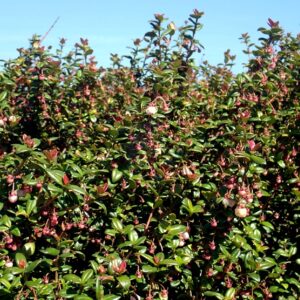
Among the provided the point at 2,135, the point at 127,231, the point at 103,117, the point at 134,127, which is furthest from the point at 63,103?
the point at 127,231

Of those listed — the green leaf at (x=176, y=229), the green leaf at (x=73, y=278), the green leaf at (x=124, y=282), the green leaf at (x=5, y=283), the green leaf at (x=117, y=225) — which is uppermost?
the green leaf at (x=176, y=229)

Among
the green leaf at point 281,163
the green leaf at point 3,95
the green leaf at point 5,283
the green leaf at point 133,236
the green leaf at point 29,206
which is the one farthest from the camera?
the green leaf at point 3,95

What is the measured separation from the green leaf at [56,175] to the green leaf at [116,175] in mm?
305

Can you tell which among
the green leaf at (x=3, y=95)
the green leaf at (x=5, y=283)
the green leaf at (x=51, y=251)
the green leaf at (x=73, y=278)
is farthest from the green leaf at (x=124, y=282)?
the green leaf at (x=3, y=95)

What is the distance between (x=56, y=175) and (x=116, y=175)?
1.16 feet

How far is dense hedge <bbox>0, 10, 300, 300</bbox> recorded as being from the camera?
218cm

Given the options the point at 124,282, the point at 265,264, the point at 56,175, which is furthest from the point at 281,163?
the point at 56,175

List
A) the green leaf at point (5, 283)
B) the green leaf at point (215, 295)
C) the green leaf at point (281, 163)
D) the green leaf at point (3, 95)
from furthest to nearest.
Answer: the green leaf at point (3, 95), the green leaf at point (281, 163), the green leaf at point (215, 295), the green leaf at point (5, 283)

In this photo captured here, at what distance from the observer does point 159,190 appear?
243cm

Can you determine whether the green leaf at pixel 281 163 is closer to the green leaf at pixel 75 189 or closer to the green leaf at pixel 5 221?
the green leaf at pixel 75 189

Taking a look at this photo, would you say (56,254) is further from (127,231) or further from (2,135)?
(2,135)

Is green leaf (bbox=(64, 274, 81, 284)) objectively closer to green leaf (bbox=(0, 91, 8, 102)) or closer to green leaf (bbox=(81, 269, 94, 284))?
green leaf (bbox=(81, 269, 94, 284))

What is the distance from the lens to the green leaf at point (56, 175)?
2.05m

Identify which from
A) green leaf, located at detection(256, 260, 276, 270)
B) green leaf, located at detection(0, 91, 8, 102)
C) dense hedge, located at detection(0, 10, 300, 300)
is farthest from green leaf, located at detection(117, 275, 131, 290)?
green leaf, located at detection(0, 91, 8, 102)
